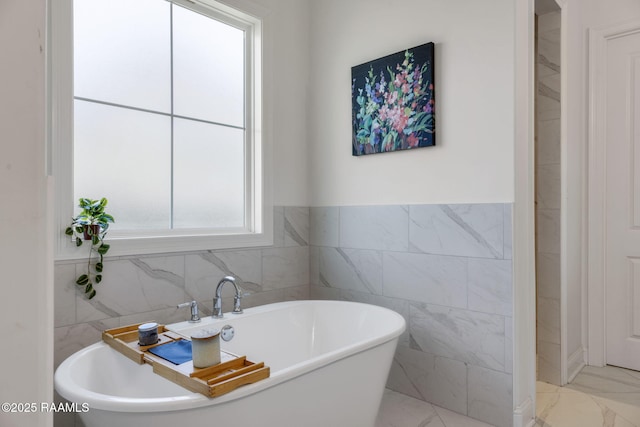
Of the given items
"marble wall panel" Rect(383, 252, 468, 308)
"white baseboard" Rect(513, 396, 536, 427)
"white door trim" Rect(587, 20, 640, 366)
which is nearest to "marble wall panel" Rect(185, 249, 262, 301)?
"marble wall panel" Rect(383, 252, 468, 308)

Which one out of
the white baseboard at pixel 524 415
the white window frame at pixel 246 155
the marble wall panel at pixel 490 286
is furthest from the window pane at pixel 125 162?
the white baseboard at pixel 524 415

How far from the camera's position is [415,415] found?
226 cm

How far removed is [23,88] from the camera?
0.30 metres

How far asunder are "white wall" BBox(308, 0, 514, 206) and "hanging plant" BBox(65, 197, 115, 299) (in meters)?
1.49

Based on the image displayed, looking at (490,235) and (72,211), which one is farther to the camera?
(490,235)

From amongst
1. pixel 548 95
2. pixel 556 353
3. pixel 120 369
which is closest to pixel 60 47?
pixel 120 369

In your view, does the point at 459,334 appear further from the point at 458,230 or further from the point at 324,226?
the point at 324,226

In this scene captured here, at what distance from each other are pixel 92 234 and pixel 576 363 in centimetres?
319

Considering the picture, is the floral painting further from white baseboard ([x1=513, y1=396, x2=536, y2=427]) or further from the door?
the door

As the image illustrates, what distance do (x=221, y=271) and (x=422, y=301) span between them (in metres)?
1.22

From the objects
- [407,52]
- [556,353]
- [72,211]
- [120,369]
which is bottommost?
[556,353]

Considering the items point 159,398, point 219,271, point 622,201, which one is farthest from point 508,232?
point 159,398

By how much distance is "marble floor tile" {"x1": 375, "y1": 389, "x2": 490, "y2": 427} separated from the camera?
2158 millimetres

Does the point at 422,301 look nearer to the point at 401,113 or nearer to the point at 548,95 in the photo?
the point at 401,113
